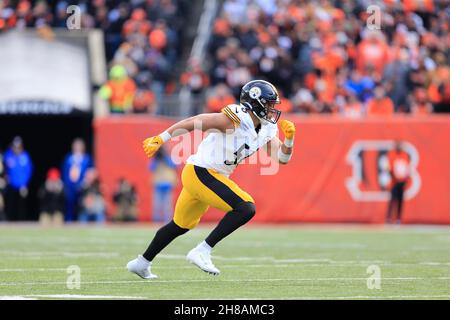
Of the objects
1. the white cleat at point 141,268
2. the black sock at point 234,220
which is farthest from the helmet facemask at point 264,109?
the white cleat at point 141,268

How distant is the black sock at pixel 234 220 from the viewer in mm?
9688

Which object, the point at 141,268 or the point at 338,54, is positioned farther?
the point at 338,54

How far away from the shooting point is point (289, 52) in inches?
885

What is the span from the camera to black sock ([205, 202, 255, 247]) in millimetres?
9688

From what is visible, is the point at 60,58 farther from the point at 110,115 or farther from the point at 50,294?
the point at 50,294

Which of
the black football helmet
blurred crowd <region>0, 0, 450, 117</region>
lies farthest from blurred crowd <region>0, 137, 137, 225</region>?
the black football helmet

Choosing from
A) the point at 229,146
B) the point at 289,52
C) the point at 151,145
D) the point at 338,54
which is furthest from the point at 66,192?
the point at 151,145

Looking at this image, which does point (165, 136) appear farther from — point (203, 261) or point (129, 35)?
point (129, 35)

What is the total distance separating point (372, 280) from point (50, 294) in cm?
267

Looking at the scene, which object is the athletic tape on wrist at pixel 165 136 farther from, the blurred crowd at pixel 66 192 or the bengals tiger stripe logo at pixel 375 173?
the bengals tiger stripe logo at pixel 375 173

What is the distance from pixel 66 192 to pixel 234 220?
11490mm

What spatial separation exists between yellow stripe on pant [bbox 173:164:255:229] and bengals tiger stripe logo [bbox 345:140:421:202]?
10.8 meters

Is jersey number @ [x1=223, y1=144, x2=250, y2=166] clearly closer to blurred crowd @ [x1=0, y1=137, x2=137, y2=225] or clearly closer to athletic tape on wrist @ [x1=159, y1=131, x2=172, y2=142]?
athletic tape on wrist @ [x1=159, y1=131, x2=172, y2=142]
